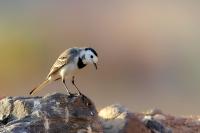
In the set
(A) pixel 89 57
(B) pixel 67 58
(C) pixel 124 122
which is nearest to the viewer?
(A) pixel 89 57

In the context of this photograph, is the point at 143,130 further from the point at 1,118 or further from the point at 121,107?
the point at 1,118

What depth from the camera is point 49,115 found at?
43.7 ft

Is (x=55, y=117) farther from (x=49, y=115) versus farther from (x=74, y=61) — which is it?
(x=74, y=61)

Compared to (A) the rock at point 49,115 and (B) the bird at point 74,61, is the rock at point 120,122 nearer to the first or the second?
(A) the rock at point 49,115

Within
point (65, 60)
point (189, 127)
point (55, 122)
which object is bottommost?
point (189, 127)

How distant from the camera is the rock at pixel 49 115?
13070mm

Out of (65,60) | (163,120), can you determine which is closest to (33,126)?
(65,60)

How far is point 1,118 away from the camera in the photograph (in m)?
13.9

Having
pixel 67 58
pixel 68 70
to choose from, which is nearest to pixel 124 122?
pixel 68 70

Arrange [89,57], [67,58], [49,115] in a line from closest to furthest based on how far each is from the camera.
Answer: [49,115]
[89,57]
[67,58]

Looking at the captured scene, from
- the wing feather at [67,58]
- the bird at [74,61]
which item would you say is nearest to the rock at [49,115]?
the bird at [74,61]

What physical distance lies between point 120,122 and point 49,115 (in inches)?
93.9

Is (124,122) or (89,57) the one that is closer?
(89,57)

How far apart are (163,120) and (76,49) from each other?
5.31 metres
